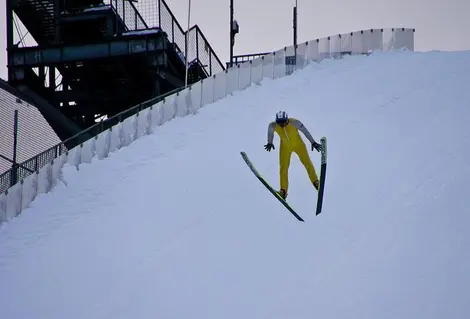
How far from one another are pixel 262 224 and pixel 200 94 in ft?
30.3

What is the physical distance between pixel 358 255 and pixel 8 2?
22.0 metres

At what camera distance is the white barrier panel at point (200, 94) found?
19406 mm

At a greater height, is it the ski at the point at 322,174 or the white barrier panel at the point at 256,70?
the white barrier panel at the point at 256,70

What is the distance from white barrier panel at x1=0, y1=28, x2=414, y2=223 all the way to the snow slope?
1.41 feet

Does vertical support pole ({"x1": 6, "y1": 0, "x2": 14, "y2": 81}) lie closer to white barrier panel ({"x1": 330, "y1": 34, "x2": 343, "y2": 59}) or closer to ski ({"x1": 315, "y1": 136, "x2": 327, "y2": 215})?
white barrier panel ({"x1": 330, "y1": 34, "x2": 343, "y2": 59})

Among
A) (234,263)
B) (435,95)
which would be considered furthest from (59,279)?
(435,95)

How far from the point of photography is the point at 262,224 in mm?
14258

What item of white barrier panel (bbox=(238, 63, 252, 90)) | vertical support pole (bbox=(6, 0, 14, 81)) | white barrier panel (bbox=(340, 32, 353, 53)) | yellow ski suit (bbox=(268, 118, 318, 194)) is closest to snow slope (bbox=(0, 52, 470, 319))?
yellow ski suit (bbox=(268, 118, 318, 194))

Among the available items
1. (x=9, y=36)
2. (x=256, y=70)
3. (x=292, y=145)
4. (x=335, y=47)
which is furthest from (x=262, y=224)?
(x=9, y=36)

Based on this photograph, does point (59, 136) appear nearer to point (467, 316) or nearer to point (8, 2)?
point (8, 2)

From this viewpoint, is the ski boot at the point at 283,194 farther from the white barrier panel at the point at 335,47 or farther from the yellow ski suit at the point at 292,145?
the white barrier panel at the point at 335,47

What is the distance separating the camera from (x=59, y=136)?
3142 cm

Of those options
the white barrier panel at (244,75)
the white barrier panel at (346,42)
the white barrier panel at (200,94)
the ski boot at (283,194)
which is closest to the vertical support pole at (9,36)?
the white barrier panel at (200,94)

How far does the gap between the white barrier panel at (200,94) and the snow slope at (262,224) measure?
1.41 feet
